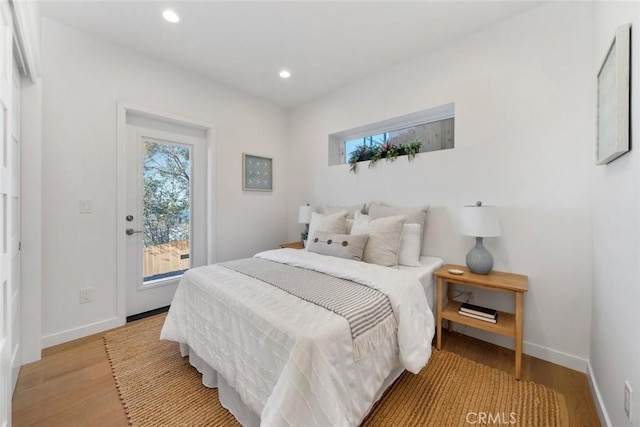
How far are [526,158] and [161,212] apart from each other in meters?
3.50

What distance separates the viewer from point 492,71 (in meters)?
2.17

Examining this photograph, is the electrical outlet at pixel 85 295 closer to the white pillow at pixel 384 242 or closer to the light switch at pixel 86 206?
the light switch at pixel 86 206

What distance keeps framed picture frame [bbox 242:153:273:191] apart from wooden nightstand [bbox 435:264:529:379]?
2512 millimetres

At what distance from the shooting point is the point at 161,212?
283 centimetres

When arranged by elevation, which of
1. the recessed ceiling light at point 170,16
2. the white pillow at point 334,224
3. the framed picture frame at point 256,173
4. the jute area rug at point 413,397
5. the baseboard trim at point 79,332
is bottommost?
the jute area rug at point 413,397

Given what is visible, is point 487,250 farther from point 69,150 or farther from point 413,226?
point 69,150

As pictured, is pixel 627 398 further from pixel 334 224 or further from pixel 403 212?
pixel 334 224

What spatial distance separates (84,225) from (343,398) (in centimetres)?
256

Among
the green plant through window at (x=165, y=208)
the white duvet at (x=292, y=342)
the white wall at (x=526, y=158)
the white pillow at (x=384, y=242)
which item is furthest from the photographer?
the green plant through window at (x=165, y=208)

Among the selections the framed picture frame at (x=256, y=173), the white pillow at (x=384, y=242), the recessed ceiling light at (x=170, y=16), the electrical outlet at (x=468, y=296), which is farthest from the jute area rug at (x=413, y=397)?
the recessed ceiling light at (x=170, y=16)

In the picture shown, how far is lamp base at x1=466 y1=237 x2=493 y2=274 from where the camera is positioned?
6.52 feet

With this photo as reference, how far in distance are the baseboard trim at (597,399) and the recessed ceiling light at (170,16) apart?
377cm

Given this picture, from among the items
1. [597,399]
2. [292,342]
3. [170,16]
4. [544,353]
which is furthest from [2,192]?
[544,353]

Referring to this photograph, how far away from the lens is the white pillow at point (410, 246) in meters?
2.24
